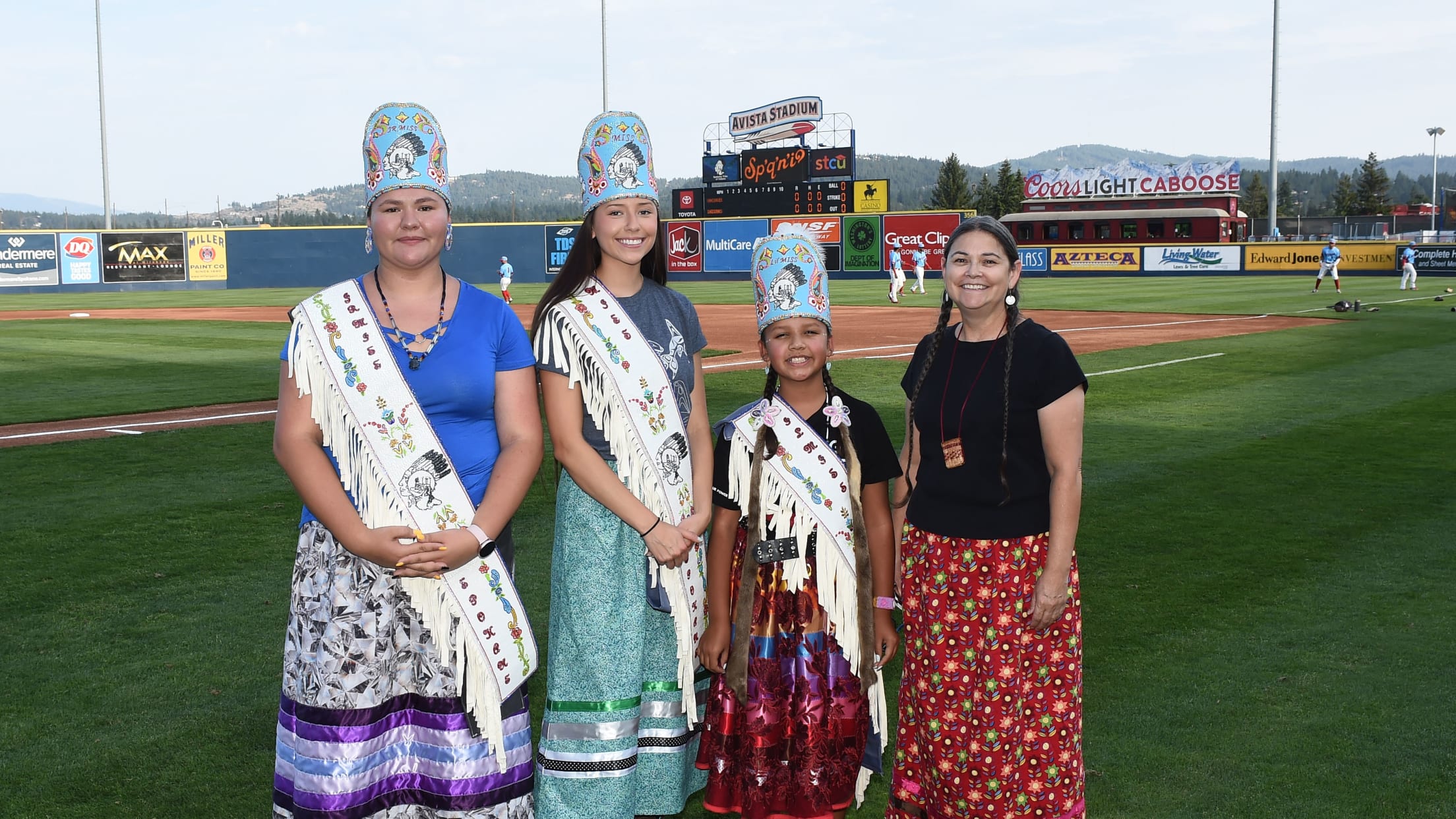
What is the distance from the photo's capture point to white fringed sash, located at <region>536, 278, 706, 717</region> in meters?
3.24

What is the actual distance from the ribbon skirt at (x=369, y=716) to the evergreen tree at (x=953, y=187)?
105 m

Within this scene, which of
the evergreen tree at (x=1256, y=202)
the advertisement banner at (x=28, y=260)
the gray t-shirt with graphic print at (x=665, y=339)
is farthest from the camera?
the evergreen tree at (x=1256, y=202)

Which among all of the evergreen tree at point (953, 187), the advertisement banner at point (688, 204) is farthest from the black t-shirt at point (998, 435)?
the evergreen tree at point (953, 187)

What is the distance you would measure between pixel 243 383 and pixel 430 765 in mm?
13695

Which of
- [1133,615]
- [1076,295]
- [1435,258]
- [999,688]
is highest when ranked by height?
[1435,258]

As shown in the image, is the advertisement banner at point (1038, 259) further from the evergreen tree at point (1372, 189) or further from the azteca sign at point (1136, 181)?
the evergreen tree at point (1372, 189)

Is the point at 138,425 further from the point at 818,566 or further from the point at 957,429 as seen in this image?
the point at 957,429

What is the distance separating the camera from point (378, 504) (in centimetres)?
283

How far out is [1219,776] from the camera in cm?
411

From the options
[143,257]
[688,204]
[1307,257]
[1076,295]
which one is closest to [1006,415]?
[1076,295]

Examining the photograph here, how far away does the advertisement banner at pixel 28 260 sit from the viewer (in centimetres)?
4578

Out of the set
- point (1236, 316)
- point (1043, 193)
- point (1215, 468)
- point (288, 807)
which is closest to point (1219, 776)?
point (288, 807)

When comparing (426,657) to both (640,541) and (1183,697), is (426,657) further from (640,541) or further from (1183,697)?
(1183,697)

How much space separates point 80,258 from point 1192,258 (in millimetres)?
44194
